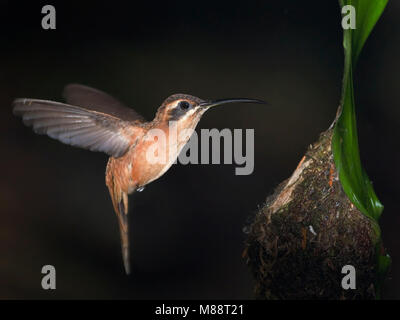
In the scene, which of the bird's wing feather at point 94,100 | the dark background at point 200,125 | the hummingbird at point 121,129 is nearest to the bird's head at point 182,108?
the hummingbird at point 121,129

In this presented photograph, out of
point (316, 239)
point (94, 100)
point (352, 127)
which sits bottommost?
point (316, 239)

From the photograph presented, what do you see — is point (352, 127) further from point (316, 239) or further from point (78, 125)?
point (78, 125)

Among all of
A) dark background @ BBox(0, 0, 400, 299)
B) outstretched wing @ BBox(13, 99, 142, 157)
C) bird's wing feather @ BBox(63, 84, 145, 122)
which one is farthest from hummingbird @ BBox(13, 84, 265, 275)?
dark background @ BBox(0, 0, 400, 299)

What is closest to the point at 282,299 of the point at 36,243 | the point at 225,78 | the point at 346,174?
the point at 346,174

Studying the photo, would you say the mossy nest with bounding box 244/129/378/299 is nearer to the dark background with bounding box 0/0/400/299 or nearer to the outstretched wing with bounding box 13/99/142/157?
the outstretched wing with bounding box 13/99/142/157

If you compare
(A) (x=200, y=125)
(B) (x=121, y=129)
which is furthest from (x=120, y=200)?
(A) (x=200, y=125)

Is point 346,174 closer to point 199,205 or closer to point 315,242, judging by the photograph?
point 315,242

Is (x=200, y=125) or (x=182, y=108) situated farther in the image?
(x=200, y=125)
